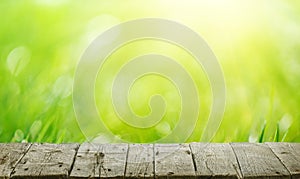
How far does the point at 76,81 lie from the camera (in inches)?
74.7

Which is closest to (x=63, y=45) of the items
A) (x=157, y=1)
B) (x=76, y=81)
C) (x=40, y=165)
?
(x=76, y=81)

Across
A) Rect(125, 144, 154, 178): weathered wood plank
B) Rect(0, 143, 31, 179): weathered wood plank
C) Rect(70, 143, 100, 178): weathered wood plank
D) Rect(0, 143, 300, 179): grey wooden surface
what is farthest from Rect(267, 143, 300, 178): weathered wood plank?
Rect(0, 143, 31, 179): weathered wood plank

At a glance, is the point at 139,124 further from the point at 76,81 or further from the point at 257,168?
the point at 257,168

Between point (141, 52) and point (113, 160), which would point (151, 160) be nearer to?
point (113, 160)

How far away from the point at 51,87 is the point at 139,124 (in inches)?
13.7

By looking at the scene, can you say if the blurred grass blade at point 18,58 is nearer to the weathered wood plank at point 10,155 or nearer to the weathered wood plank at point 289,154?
the weathered wood plank at point 10,155

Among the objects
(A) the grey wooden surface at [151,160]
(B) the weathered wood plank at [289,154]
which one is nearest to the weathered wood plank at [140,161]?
(A) the grey wooden surface at [151,160]

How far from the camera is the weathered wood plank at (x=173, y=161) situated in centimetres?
151

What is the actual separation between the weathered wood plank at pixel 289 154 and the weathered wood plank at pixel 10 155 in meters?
0.82

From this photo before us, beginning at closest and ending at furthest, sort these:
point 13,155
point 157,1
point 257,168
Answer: point 257,168 → point 13,155 → point 157,1

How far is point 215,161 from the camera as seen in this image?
5.30 ft

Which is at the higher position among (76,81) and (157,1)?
(157,1)

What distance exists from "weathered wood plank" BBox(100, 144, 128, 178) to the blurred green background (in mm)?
Result: 203

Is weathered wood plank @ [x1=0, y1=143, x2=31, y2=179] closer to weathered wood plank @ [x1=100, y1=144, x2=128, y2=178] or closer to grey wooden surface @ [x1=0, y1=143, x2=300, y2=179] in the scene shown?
grey wooden surface @ [x1=0, y1=143, x2=300, y2=179]
